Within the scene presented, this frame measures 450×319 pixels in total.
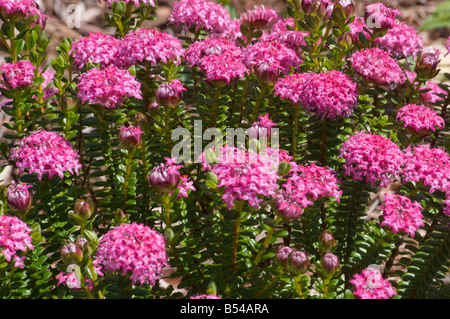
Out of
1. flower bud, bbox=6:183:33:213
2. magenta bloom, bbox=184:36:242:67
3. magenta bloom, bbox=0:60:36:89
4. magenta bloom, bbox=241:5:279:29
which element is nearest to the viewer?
flower bud, bbox=6:183:33:213

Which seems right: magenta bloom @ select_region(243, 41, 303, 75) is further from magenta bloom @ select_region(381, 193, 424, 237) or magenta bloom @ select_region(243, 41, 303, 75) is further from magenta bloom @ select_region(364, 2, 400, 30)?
magenta bloom @ select_region(381, 193, 424, 237)

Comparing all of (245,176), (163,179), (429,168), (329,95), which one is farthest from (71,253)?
(429,168)

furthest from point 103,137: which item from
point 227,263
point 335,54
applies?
point 335,54

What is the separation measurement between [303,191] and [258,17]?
1233mm

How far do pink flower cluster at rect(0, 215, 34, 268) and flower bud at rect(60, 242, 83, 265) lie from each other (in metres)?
0.23

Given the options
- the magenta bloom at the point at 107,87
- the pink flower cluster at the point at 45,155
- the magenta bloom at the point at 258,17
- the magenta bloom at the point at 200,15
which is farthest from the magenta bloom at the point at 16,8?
the magenta bloom at the point at 258,17

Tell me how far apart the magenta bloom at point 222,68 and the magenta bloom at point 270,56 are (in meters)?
0.09

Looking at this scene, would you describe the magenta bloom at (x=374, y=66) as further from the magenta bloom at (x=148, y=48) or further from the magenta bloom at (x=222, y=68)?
the magenta bloom at (x=148, y=48)

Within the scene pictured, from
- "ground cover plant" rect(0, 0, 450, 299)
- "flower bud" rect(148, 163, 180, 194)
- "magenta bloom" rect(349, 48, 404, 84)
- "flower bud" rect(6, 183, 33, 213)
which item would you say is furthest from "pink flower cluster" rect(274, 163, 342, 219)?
"flower bud" rect(6, 183, 33, 213)

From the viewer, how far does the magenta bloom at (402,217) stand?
87.2 inches

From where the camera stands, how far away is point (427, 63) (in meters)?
2.82

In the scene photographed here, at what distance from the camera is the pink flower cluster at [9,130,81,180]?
239cm

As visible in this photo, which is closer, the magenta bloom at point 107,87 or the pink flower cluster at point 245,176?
the pink flower cluster at point 245,176
